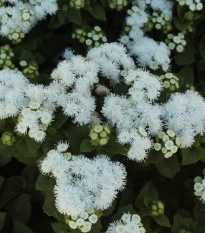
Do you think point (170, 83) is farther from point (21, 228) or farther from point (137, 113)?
point (21, 228)

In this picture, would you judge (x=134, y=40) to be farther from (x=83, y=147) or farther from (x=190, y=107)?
(x=83, y=147)

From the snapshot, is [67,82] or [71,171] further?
[67,82]

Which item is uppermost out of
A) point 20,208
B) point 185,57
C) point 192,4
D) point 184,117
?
point 192,4

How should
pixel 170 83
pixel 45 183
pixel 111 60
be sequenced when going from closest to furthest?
pixel 45 183 → pixel 170 83 → pixel 111 60

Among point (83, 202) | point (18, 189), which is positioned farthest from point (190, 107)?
point (18, 189)

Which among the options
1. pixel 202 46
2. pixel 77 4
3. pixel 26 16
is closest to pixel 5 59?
pixel 26 16

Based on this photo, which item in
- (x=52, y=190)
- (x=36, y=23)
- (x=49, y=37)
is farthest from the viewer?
(x=49, y=37)

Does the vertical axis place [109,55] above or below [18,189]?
above

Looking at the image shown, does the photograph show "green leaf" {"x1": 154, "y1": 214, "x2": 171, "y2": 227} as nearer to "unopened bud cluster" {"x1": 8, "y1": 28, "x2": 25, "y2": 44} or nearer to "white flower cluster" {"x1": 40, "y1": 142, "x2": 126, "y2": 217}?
"white flower cluster" {"x1": 40, "y1": 142, "x2": 126, "y2": 217}

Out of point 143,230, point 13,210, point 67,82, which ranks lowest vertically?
point 13,210
